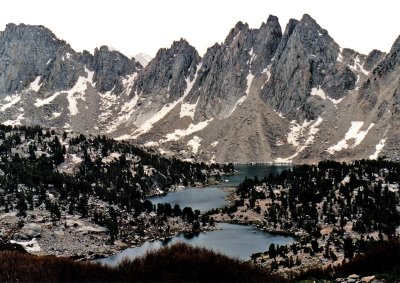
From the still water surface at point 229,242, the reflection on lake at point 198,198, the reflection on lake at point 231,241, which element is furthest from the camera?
the reflection on lake at point 198,198

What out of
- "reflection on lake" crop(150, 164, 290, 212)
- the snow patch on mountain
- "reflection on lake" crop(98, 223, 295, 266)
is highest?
"reflection on lake" crop(150, 164, 290, 212)

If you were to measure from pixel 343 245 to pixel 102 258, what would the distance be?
38.0m

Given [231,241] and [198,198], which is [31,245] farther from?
[198,198]

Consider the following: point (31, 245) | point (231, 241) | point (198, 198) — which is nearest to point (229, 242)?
point (231, 241)

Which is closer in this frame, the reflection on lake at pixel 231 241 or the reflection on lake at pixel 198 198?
the reflection on lake at pixel 231 241

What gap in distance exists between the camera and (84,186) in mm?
112750

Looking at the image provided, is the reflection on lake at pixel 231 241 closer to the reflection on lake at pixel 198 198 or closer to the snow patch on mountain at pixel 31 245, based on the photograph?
the snow patch on mountain at pixel 31 245

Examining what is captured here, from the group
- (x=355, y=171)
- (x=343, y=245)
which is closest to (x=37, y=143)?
(x=355, y=171)

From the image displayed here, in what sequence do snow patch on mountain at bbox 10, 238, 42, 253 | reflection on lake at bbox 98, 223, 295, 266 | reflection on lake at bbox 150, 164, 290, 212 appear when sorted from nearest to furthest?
snow patch on mountain at bbox 10, 238, 42, 253, reflection on lake at bbox 98, 223, 295, 266, reflection on lake at bbox 150, 164, 290, 212

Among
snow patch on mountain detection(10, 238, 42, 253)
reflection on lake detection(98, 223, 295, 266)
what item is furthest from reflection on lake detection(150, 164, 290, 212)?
snow patch on mountain detection(10, 238, 42, 253)

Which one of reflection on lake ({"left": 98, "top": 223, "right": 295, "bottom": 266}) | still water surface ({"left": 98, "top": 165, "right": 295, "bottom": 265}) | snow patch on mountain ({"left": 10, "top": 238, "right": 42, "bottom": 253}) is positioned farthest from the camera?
reflection on lake ({"left": 98, "top": 223, "right": 295, "bottom": 266})

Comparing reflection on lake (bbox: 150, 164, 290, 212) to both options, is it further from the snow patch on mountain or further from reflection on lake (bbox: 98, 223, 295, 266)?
the snow patch on mountain

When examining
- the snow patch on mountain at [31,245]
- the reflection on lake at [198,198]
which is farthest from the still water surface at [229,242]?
the snow patch on mountain at [31,245]

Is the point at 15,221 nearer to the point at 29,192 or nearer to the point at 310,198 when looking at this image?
the point at 29,192
